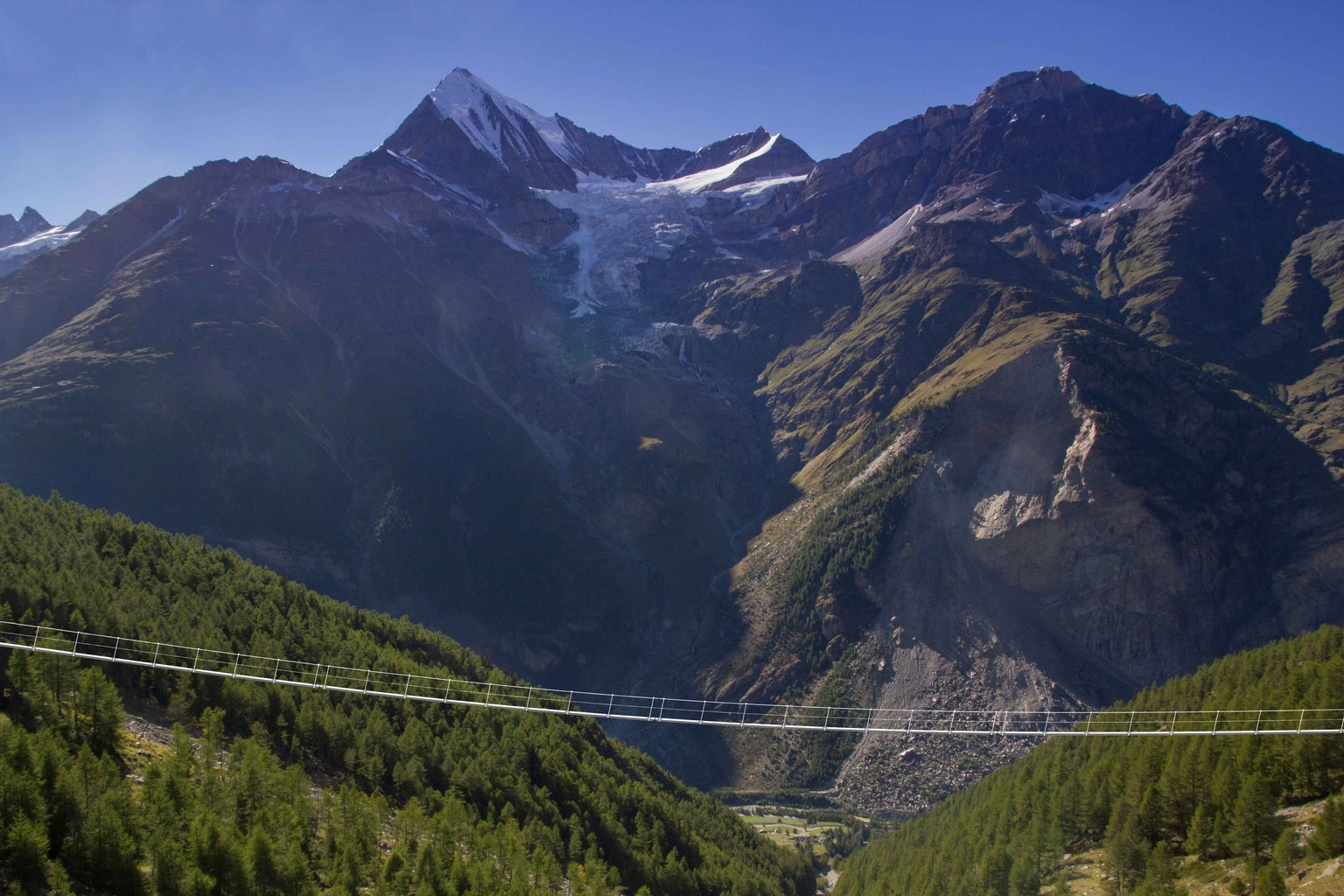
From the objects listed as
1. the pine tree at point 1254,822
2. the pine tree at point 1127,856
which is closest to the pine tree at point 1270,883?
the pine tree at point 1254,822

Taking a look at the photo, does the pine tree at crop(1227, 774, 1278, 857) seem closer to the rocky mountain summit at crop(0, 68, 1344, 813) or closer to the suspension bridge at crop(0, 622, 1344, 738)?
the suspension bridge at crop(0, 622, 1344, 738)

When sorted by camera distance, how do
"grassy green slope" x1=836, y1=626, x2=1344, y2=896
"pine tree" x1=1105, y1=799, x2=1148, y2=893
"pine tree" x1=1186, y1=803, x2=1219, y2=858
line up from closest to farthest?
"grassy green slope" x1=836, y1=626, x2=1344, y2=896, "pine tree" x1=1186, y1=803, x2=1219, y2=858, "pine tree" x1=1105, y1=799, x2=1148, y2=893

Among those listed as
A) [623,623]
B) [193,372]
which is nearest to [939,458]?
[623,623]

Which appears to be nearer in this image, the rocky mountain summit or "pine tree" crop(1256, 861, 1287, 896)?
"pine tree" crop(1256, 861, 1287, 896)

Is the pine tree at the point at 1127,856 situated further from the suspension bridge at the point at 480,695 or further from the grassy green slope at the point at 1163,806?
the suspension bridge at the point at 480,695

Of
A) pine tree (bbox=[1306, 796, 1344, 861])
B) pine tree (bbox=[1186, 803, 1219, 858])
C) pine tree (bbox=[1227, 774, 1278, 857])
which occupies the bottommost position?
pine tree (bbox=[1186, 803, 1219, 858])

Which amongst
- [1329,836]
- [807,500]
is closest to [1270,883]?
[1329,836]

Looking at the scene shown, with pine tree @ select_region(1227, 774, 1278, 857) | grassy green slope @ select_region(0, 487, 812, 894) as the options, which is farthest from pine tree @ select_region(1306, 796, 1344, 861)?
grassy green slope @ select_region(0, 487, 812, 894)
